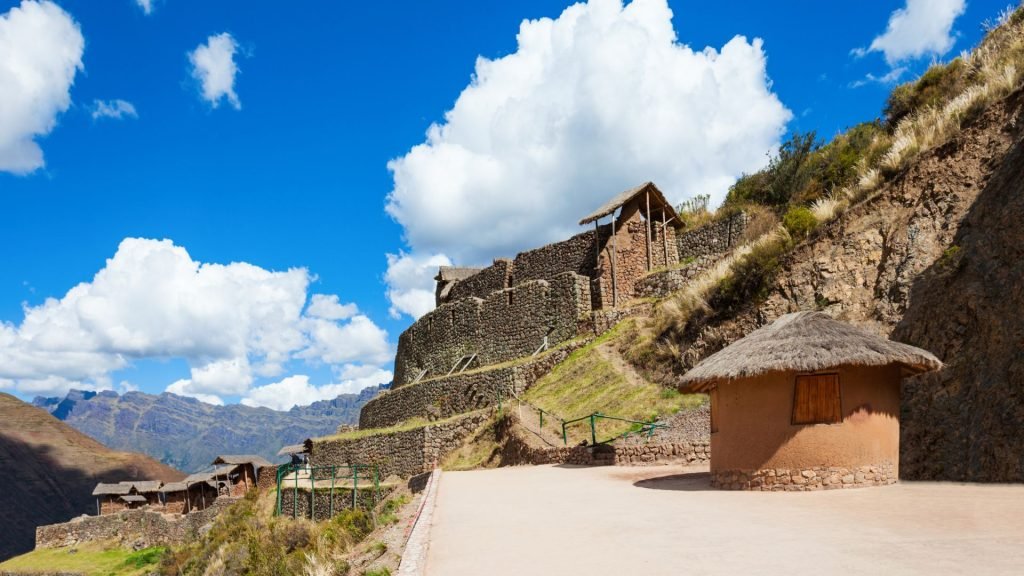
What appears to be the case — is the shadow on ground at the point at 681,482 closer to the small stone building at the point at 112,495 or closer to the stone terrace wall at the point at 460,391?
the stone terrace wall at the point at 460,391

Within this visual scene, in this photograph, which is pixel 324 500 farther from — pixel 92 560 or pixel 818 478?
pixel 92 560

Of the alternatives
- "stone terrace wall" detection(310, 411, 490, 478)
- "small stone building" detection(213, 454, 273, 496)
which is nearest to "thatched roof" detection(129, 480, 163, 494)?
"small stone building" detection(213, 454, 273, 496)

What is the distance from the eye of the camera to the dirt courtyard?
19.3 ft

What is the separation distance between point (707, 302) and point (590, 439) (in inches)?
235

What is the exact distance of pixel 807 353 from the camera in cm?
1080

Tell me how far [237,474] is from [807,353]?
4816cm

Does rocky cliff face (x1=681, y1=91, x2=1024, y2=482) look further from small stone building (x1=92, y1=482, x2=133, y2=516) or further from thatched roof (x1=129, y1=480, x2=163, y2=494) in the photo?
small stone building (x1=92, y1=482, x2=133, y2=516)

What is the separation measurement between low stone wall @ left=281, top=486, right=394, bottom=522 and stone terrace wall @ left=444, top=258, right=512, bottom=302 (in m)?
12.1

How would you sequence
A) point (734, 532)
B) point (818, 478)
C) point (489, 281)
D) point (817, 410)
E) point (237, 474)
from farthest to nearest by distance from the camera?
1. point (237, 474)
2. point (489, 281)
3. point (817, 410)
4. point (818, 478)
5. point (734, 532)

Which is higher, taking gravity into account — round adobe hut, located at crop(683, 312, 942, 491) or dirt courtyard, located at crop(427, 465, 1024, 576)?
round adobe hut, located at crop(683, 312, 942, 491)

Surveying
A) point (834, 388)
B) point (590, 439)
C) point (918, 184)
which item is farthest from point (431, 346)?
point (834, 388)

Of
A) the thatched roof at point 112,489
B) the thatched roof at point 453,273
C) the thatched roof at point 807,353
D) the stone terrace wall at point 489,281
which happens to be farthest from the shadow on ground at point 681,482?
the thatched roof at point 112,489

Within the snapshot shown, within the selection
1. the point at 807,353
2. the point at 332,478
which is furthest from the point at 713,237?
the point at 807,353

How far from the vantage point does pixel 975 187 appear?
1521cm
